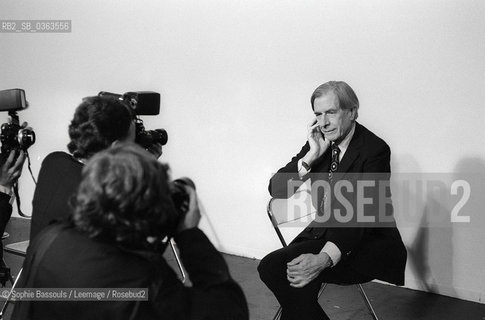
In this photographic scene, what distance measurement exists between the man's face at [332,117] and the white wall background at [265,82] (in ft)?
2.82

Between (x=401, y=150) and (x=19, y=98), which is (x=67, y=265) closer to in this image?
(x=19, y=98)

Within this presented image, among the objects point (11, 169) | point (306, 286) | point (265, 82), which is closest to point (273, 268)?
point (306, 286)

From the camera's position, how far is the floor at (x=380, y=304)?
304 cm

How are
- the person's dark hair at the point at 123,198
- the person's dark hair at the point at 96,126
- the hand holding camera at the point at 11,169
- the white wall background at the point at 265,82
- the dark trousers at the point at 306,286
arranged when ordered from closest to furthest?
the person's dark hair at the point at 123,198 < the person's dark hair at the point at 96,126 < the hand holding camera at the point at 11,169 < the dark trousers at the point at 306,286 < the white wall background at the point at 265,82

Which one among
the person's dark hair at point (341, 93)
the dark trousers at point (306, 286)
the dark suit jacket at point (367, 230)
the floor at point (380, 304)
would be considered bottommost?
the floor at point (380, 304)

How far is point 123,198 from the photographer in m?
1.20

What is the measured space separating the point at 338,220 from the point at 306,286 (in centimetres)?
35

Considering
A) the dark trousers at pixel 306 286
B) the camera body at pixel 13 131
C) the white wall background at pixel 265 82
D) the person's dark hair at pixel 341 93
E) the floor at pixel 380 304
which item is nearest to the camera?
the dark trousers at pixel 306 286

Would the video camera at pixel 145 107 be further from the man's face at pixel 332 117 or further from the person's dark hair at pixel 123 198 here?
the person's dark hair at pixel 123 198

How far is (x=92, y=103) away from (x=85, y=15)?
3.22 metres

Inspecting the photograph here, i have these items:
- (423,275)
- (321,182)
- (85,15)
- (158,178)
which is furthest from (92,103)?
(85,15)

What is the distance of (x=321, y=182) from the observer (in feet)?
8.86

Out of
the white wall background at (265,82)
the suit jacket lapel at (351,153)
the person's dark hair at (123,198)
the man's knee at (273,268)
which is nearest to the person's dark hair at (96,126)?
the person's dark hair at (123,198)

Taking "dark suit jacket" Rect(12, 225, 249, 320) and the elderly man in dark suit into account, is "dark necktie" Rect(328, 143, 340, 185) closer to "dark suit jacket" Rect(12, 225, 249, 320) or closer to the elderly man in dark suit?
the elderly man in dark suit
